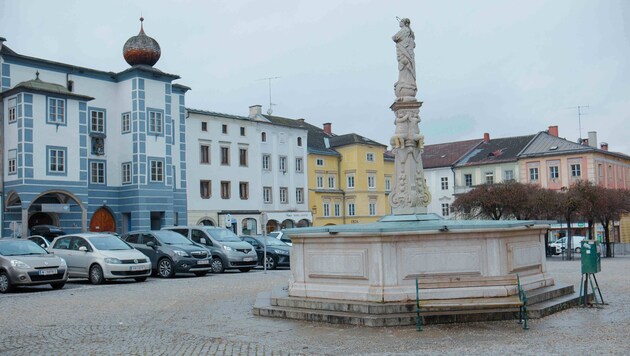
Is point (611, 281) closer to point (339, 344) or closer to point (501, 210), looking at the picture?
point (339, 344)

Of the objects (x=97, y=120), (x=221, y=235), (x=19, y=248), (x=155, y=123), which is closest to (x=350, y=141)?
(x=155, y=123)

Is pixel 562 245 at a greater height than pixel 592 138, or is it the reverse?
pixel 592 138

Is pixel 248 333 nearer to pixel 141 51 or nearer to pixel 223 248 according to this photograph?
pixel 223 248

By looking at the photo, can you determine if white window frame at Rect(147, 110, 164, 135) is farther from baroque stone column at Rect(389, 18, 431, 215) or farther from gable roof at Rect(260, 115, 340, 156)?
baroque stone column at Rect(389, 18, 431, 215)

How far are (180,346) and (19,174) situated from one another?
34.1 meters

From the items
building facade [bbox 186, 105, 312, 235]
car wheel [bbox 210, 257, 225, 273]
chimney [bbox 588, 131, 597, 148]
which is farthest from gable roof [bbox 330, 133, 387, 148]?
car wheel [bbox 210, 257, 225, 273]

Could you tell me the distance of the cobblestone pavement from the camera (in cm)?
909

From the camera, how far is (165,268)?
24.2m

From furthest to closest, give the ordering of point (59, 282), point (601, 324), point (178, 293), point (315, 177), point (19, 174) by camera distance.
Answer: point (315, 177)
point (19, 174)
point (59, 282)
point (178, 293)
point (601, 324)

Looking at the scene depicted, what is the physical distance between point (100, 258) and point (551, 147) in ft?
176

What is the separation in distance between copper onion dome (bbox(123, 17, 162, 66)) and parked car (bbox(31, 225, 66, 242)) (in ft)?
43.7

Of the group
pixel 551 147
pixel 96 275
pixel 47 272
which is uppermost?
pixel 551 147

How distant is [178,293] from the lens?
17.7 meters

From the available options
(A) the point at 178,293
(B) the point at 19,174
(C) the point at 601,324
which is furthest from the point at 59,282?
(B) the point at 19,174
